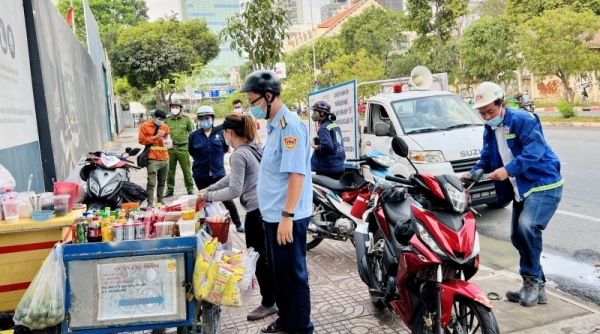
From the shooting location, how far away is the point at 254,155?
400cm

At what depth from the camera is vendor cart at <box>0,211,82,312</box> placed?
118 inches

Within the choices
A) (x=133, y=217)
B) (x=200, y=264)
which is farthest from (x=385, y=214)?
(x=133, y=217)

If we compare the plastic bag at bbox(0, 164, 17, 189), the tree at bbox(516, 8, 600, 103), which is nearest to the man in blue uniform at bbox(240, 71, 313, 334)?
the plastic bag at bbox(0, 164, 17, 189)

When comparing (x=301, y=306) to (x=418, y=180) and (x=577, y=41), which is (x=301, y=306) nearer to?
(x=418, y=180)

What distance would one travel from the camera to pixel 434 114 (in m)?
7.74

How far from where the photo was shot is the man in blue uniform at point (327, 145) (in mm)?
6301

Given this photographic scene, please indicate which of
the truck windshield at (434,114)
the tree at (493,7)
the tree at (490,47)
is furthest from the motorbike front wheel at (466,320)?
the tree at (493,7)

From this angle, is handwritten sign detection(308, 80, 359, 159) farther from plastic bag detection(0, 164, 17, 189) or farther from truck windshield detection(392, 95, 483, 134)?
plastic bag detection(0, 164, 17, 189)

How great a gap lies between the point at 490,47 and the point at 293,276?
Answer: 109ft

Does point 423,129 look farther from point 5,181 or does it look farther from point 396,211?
point 5,181

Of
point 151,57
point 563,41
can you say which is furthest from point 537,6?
point 151,57

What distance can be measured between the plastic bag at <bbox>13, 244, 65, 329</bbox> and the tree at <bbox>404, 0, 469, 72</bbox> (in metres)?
29.1

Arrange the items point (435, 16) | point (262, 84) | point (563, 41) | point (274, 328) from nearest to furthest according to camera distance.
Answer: point (262, 84) < point (274, 328) < point (563, 41) < point (435, 16)

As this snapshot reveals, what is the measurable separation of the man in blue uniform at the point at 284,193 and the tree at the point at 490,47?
3262cm
